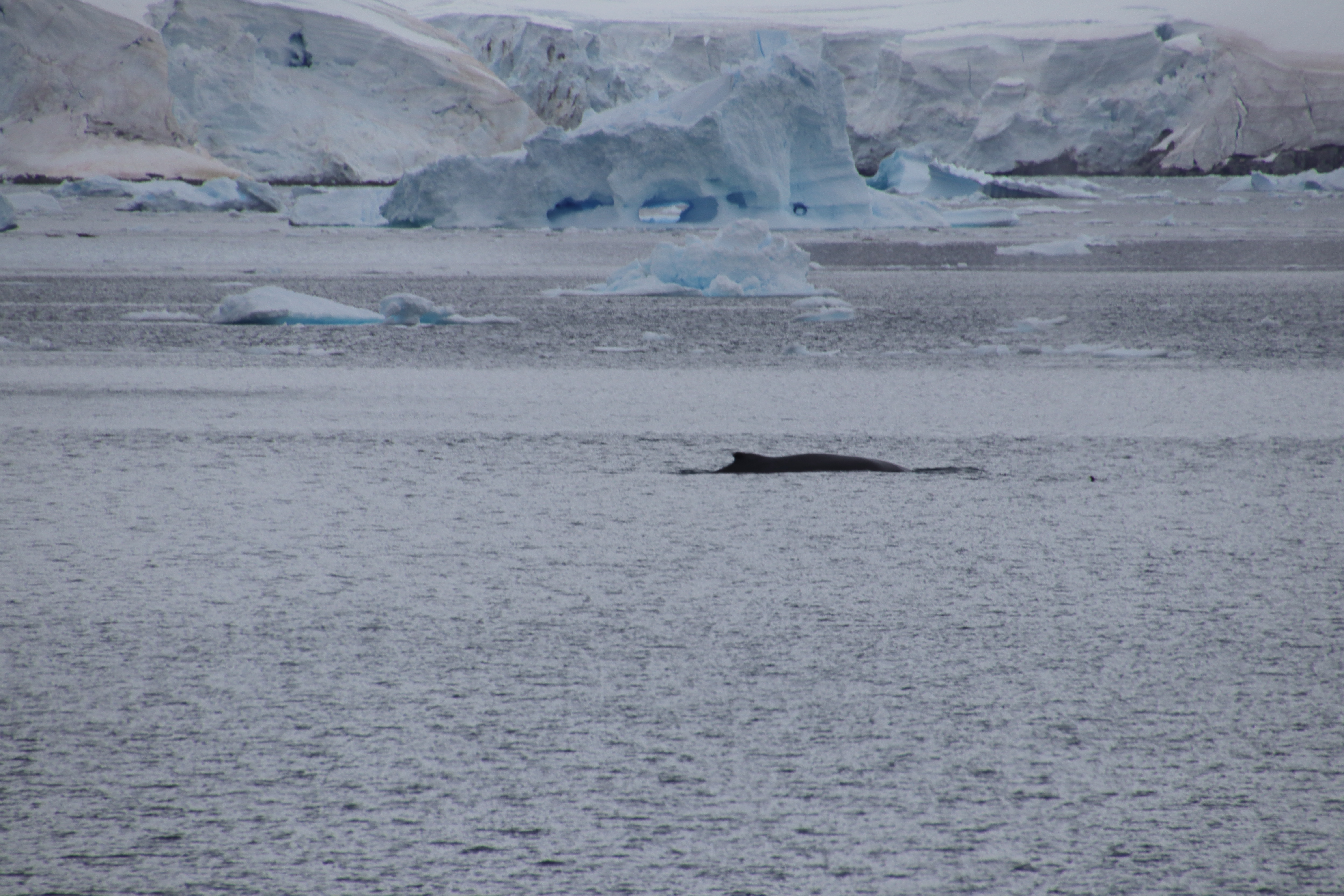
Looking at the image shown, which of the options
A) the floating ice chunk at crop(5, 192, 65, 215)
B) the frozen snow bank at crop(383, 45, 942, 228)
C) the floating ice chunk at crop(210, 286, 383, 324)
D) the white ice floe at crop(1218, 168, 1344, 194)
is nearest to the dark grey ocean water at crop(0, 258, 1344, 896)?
the floating ice chunk at crop(210, 286, 383, 324)

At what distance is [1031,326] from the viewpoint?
5582 millimetres

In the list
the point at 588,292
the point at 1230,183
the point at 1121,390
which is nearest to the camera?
the point at 1121,390

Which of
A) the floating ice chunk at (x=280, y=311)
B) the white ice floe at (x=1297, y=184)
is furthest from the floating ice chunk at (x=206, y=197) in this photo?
the white ice floe at (x=1297, y=184)

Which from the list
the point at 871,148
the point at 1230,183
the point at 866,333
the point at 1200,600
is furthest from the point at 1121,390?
the point at 871,148

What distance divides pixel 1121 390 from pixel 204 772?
3195 mm

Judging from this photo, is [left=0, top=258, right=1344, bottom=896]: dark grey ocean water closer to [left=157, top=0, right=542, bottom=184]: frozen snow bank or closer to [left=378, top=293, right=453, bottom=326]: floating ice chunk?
[left=378, top=293, right=453, bottom=326]: floating ice chunk

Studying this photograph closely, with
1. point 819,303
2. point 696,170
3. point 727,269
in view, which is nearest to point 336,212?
point 696,170

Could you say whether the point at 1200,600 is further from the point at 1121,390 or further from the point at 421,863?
the point at 1121,390

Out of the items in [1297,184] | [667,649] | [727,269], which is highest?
[1297,184]

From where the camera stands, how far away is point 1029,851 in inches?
37.9

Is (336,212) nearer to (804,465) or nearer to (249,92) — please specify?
(249,92)

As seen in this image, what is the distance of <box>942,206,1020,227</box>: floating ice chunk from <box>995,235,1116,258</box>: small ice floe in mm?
4215

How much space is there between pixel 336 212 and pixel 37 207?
421 cm

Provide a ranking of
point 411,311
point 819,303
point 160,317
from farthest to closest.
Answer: point 819,303 < point 160,317 < point 411,311
